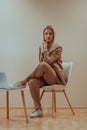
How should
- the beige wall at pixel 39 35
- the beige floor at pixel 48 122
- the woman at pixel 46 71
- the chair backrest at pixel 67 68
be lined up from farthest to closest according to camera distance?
the beige wall at pixel 39 35 < the chair backrest at pixel 67 68 < the woman at pixel 46 71 < the beige floor at pixel 48 122

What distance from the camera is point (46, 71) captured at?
3.75 metres

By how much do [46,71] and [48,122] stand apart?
2.26 feet

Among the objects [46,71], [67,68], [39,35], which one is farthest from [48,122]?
[39,35]

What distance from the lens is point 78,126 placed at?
312 centimetres

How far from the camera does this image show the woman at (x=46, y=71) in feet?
12.3

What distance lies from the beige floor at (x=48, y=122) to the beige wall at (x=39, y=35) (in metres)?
0.53

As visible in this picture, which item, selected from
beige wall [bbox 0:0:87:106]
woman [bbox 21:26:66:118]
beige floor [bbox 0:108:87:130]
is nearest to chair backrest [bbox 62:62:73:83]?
woman [bbox 21:26:66:118]

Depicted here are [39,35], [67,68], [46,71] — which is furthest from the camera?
[39,35]

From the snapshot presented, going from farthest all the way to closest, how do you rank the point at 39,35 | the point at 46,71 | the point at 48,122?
the point at 39,35, the point at 46,71, the point at 48,122

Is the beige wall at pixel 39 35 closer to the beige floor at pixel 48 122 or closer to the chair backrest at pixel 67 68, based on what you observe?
the chair backrest at pixel 67 68

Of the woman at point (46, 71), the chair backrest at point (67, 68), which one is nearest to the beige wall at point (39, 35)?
the chair backrest at point (67, 68)

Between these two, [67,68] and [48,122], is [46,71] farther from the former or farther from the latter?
[48,122]

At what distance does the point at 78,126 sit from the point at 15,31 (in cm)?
196

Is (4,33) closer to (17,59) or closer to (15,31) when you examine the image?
(15,31)
